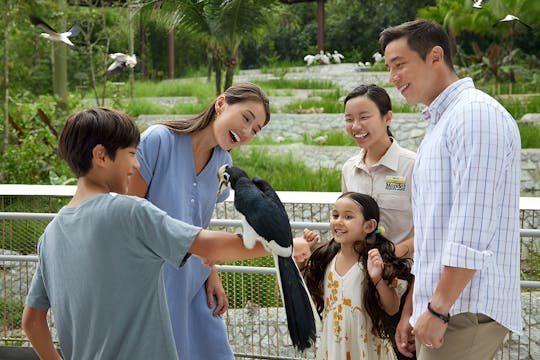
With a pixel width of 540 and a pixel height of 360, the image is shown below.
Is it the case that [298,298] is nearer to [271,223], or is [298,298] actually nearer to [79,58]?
[271,223]

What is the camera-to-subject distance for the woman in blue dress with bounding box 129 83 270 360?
2.18 m

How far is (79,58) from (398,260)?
1581 cm

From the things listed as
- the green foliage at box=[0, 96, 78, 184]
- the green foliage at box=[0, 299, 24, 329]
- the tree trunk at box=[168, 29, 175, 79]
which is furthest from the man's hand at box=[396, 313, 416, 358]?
the tree trunk at box=[168, 29, 175, 79]

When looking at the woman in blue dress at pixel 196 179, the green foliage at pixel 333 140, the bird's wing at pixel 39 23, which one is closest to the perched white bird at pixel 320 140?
the green foliage at pixel 333 140

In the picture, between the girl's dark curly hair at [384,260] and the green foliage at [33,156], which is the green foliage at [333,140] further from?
the girl's dark curly hair at [384,260]

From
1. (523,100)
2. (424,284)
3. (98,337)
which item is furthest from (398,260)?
(523,100)

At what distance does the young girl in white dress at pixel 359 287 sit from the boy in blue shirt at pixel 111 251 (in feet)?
3.30

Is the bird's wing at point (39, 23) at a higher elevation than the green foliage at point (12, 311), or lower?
higher

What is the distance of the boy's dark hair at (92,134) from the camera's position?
1615mm

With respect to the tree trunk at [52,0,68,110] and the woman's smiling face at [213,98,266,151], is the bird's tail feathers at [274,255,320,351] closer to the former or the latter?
the woman's smiling face at [213,98,266,151]

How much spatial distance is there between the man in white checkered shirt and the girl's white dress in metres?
0.63

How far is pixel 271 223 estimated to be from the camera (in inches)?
Result: 63.3

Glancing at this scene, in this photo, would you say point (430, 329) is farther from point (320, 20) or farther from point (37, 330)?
point (320, 20)

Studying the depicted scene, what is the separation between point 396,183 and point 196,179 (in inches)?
27.8
